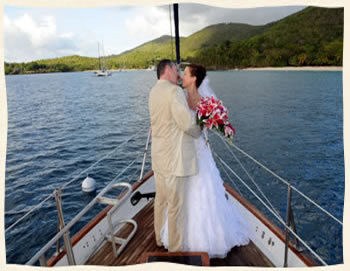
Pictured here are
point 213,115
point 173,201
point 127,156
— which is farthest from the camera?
point 127,156

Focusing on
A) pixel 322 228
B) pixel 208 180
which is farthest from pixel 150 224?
pixel 322 228

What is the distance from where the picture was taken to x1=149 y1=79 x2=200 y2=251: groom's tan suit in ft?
5.97

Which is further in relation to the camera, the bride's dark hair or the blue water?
the blue water

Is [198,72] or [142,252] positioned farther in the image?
[142,252]

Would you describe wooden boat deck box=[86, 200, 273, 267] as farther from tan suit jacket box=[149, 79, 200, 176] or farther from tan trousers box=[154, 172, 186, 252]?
tan suit jacket box=[149, 79, 200, 176]

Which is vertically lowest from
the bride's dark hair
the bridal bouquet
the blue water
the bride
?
the blue water

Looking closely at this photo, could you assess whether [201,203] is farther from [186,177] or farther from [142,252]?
[142,252]

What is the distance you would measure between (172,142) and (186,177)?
14.6 inches

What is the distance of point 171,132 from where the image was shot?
6.37ft

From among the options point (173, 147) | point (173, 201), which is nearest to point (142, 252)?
point (173, 201)

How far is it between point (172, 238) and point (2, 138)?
1403mm

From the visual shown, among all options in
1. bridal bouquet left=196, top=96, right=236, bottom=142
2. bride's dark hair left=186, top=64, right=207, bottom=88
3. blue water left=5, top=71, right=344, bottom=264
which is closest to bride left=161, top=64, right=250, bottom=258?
bride's dark hair left=186, top=64, right=207, bottom=88

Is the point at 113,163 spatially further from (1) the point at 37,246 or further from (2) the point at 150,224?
(2) the point at 150,224

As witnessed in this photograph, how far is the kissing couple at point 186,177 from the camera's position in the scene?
1904 mm
